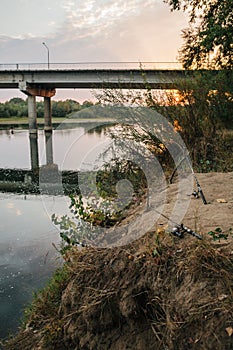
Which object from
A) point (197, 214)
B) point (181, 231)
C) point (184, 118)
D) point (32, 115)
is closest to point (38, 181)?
point (184, 118)

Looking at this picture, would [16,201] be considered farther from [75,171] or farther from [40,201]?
[75,171]

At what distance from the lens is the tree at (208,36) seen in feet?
40.4

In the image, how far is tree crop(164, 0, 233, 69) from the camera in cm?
1233

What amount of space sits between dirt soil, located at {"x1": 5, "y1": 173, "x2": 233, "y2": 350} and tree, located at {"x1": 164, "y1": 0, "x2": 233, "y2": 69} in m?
9.55

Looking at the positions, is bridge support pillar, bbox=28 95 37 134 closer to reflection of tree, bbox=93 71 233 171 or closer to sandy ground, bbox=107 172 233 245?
reflection of tree, bbox=93 71 233 171

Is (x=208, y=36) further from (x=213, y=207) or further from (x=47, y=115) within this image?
(x=47, y=115)

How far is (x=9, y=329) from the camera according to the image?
4.80 metres

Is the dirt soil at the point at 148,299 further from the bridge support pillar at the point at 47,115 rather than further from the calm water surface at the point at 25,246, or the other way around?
the bridge support pillar at the point at 47,115

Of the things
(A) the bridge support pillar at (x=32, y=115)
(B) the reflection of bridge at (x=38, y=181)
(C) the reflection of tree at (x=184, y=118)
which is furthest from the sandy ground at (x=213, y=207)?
(A) the bridge support pillar at (x=32, y=115)

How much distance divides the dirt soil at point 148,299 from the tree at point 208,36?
376 inches

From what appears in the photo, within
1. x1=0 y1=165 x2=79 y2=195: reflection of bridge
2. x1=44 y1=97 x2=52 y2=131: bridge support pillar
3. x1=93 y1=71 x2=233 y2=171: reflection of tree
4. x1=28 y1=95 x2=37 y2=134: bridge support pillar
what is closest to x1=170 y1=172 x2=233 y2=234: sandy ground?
x1=93 y1=71 x2=233 y2=171: reflection of tree

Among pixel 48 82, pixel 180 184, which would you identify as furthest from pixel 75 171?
pixel 48 82

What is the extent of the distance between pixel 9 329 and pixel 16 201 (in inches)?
287

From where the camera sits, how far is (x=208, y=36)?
1244 cm
